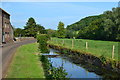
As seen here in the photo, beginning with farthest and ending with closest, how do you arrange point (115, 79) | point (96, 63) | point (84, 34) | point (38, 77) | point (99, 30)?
point (84, 34)
point (99, 30)
point (96, 63)
point (115, 79)
point (38, 77)

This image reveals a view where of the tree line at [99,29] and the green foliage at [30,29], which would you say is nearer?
the tree line at [99,29]

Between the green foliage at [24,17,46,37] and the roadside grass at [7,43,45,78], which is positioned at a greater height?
the green foliage at [24,17,46,37]

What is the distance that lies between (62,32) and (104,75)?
252 feet

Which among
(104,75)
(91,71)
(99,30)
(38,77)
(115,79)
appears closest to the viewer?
(38,77)

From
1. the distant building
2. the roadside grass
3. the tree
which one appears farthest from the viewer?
the tree

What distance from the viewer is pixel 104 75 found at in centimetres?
1418

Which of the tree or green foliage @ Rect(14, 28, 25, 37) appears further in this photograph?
green foliage @ Rect(14, 28, 25, 37)

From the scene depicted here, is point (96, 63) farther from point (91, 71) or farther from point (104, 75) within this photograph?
point (104, 75)

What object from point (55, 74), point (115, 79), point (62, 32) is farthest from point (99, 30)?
point (55, 74)

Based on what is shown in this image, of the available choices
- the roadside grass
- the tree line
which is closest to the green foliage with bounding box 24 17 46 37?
the tree line

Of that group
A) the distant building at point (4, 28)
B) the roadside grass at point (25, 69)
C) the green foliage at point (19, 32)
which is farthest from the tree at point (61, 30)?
the roadside grass at point (25, 69)

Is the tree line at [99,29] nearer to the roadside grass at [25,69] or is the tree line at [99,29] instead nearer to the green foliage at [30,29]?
the green foliage at [30,29]

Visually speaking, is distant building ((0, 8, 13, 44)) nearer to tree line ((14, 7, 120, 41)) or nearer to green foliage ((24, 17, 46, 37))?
tree line ((14, 7, 120, 41))

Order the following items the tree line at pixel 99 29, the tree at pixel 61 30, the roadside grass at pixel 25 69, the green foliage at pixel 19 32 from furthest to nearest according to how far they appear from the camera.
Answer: the green foliage at pixel 19 32, the tree at pixel 61 30, the tree line at pixel 99 29, the roadside grass at pixel 25 69
